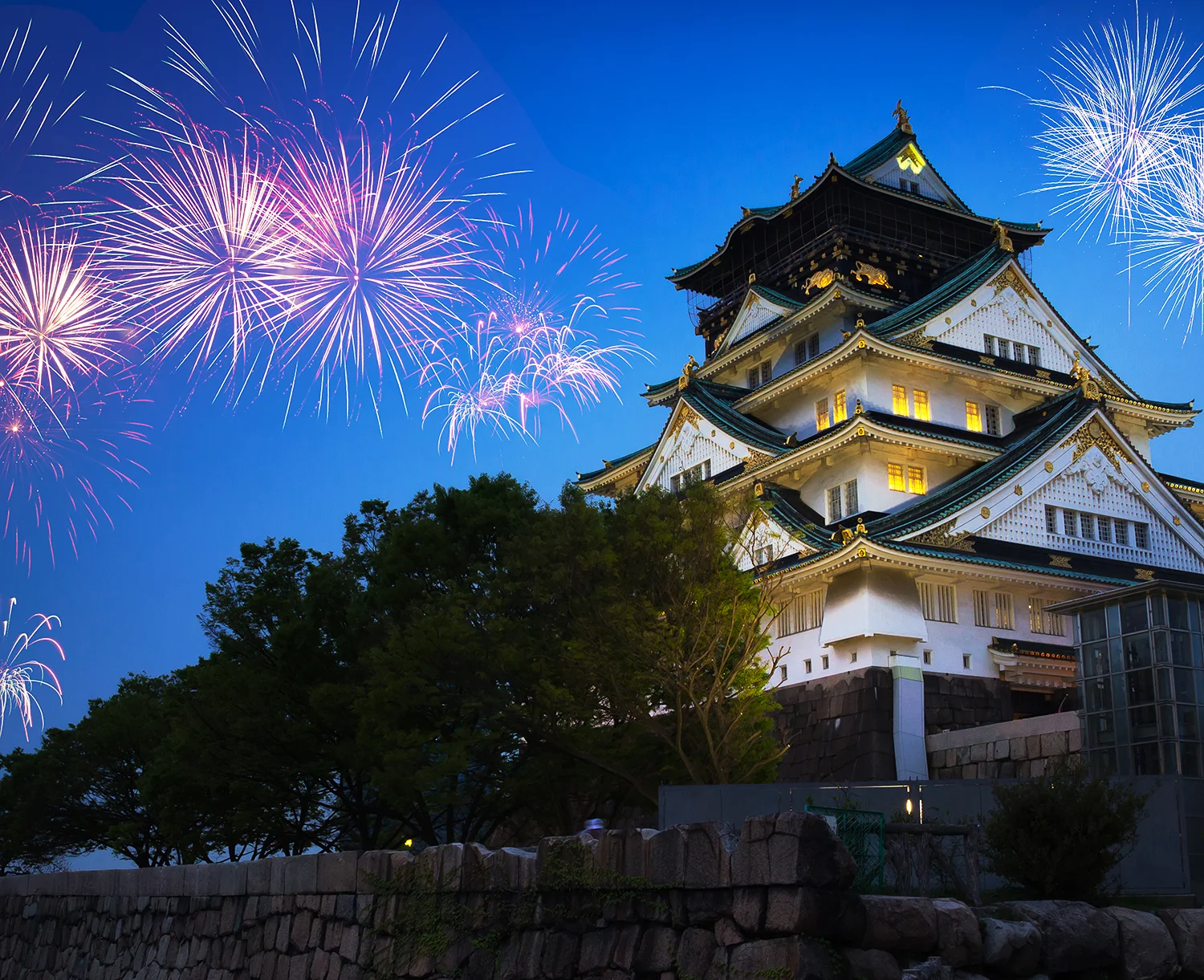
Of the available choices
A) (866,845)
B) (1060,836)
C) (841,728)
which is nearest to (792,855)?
(866,845)

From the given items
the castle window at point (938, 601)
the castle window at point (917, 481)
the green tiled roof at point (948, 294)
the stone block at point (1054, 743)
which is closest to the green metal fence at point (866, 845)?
the stone block at point (1054, 743)

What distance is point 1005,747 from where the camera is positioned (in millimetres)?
27375

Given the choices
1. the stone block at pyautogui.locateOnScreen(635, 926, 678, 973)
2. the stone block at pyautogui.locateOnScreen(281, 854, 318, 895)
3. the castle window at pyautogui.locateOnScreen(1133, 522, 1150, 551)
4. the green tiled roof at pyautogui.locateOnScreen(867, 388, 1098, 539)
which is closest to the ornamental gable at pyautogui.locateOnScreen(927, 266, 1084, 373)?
the green tiled roof at pyautogui.locateOnScreen(867, 388, 1098, 539)

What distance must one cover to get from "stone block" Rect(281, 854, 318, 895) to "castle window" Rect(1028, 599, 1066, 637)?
2415cm

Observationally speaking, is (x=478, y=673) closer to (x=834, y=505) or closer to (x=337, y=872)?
(x=337, y=872)

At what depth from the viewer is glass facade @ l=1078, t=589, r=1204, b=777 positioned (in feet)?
65.9

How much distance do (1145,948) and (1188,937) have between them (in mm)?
584

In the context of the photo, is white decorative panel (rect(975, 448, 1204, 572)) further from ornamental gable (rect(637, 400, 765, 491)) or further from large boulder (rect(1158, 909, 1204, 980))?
large boulder (rect(1158, 909, 1204, 980))

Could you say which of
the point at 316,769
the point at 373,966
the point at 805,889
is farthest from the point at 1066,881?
the point at 316,769

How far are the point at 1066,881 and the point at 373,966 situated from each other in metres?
6.87

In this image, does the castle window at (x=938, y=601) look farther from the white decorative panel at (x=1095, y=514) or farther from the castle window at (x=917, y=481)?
the castle window at (x=917, y=481)

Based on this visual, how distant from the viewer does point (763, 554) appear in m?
34.6

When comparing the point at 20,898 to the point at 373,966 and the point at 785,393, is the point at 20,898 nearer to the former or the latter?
the point at 373,966

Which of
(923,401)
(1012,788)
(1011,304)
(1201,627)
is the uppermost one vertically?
(1011,304)
